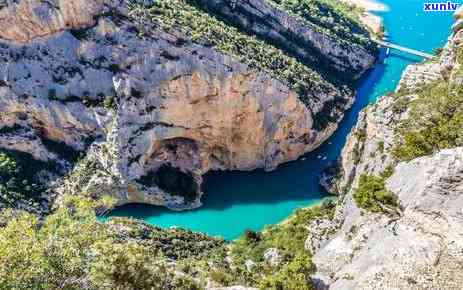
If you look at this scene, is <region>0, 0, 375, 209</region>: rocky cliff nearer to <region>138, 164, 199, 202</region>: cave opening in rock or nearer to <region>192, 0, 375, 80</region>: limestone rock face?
<region>138, 164, 199, 202</region>: cave opening in rock

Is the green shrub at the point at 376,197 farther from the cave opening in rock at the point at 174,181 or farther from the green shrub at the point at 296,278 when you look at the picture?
the cave opening in rock at the point at 174,181

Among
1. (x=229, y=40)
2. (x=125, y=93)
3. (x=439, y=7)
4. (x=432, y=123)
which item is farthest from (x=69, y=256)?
(x=439, y=7)

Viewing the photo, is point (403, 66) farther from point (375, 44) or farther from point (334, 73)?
point (334, 73)

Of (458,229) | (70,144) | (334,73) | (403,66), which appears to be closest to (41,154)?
(70,144)

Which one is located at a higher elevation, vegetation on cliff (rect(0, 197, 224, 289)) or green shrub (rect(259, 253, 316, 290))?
vegetation on cliff (rect(0, 197, 224, 289))

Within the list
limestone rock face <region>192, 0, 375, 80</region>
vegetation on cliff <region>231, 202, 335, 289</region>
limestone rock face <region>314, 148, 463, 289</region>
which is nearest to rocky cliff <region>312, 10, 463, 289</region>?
limestone rock face <region>314, 148, 463, 289</region>

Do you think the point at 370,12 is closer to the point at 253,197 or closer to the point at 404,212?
the point at 253,197

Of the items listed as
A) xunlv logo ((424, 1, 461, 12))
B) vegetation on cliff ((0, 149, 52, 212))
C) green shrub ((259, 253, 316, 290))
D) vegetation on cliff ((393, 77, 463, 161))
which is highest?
xunlv logo ((424, 1, 461, 12))

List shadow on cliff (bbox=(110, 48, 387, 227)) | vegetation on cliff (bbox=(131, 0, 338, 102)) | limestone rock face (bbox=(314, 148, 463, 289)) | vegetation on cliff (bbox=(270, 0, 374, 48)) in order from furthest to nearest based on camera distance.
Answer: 1. vegetation on cliff (bbox=(270, 0, 374, 48))
2. shadow on cliff (bbox=(110, 48, 387, 227))
3. vegetation on cliff (bbox=(131, 0, 338, 102))
4. limestone rock face (bbox=(314, 148, 463, 289))
